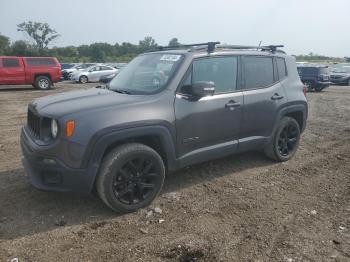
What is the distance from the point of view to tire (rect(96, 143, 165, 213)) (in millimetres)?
3863

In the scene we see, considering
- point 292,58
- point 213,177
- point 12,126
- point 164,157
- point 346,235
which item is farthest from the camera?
point 12,126

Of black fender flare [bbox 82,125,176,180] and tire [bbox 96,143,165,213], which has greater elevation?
black fender flare [bbox 82,125,176,180]

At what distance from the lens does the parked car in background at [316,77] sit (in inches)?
766

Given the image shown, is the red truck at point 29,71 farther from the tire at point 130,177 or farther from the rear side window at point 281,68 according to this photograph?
the tire at point 130,177

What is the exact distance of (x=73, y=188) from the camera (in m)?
3.78

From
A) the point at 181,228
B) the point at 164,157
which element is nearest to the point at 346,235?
the point at 181,228

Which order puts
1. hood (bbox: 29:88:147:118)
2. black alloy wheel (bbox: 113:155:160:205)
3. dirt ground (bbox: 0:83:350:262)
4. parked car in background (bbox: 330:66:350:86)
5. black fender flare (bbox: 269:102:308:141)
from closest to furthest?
dirt ground (bbox: 0:83:350:262) < hood (bbox: 29:88:147:118) < black alloy wheel (bbox: 113:155:160:205) < black fender flare (bbox: 269:102:308:141) < parked car in background (bbox: 330:66:350:86)

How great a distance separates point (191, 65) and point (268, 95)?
1.47 metres

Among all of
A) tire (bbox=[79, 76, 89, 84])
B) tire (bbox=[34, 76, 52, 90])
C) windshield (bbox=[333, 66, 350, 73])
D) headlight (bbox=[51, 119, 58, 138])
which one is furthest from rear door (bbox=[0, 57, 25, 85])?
windshield (bbox=[333, 66, 350, 73])

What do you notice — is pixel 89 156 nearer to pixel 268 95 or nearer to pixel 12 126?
pixel 268 95

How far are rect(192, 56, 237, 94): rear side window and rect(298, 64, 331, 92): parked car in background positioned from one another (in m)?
16.0

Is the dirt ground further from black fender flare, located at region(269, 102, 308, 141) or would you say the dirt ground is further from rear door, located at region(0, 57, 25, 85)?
rear door, located at region(0, 57, 25, 85)

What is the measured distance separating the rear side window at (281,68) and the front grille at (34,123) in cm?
362

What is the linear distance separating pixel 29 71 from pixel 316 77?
15.3 meters
